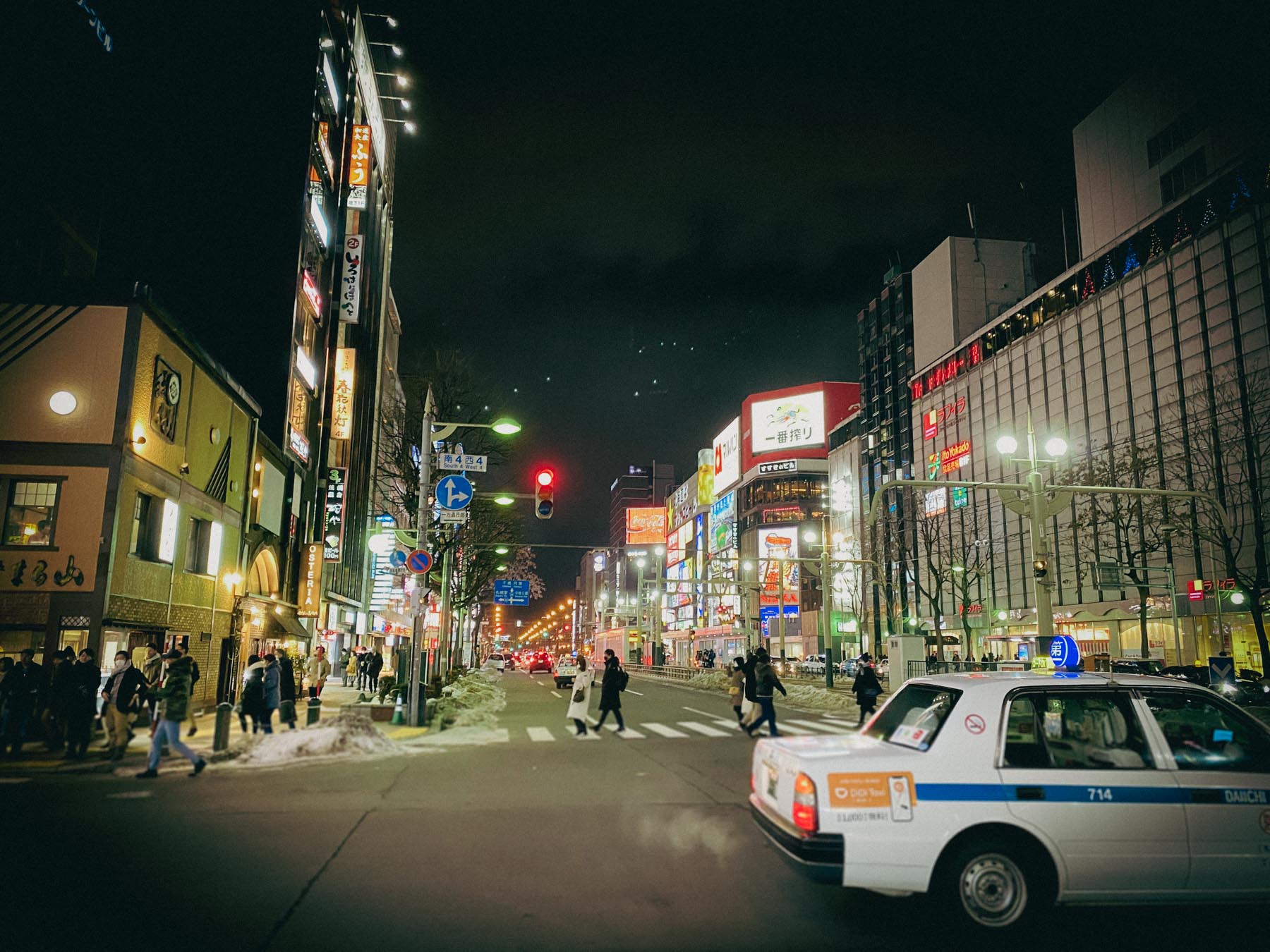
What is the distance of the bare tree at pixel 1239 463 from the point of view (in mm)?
44719

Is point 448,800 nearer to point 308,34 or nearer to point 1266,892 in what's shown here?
point 1266,892

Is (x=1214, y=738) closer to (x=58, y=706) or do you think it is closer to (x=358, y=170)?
(x=58, y=706)

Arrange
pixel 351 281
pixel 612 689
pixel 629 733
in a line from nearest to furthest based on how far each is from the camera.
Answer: pixel 629 733
pixel 612 689
pixel 351 281

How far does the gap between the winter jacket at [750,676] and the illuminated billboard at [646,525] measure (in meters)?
127

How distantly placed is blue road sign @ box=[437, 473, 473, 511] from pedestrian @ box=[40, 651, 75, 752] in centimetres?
767

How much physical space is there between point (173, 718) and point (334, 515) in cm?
2566

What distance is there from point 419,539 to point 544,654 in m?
54.9

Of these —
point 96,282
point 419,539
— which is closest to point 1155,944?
point 419,539

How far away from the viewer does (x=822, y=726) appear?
2009 cm

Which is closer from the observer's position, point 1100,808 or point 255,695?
point 1100,808

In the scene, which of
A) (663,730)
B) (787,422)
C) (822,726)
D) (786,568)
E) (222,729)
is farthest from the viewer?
(787,422)

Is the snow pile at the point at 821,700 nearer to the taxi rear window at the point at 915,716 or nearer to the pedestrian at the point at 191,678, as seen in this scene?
the pedestrian at the point at 191,678

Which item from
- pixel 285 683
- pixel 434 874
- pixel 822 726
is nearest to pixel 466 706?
pixel 285 683

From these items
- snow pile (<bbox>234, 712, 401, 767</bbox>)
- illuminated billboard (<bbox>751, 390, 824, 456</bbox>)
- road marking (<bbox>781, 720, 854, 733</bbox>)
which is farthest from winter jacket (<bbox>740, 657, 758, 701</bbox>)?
illuminated billboard (<bbox>751, 390, 824, 456</bbox>)
